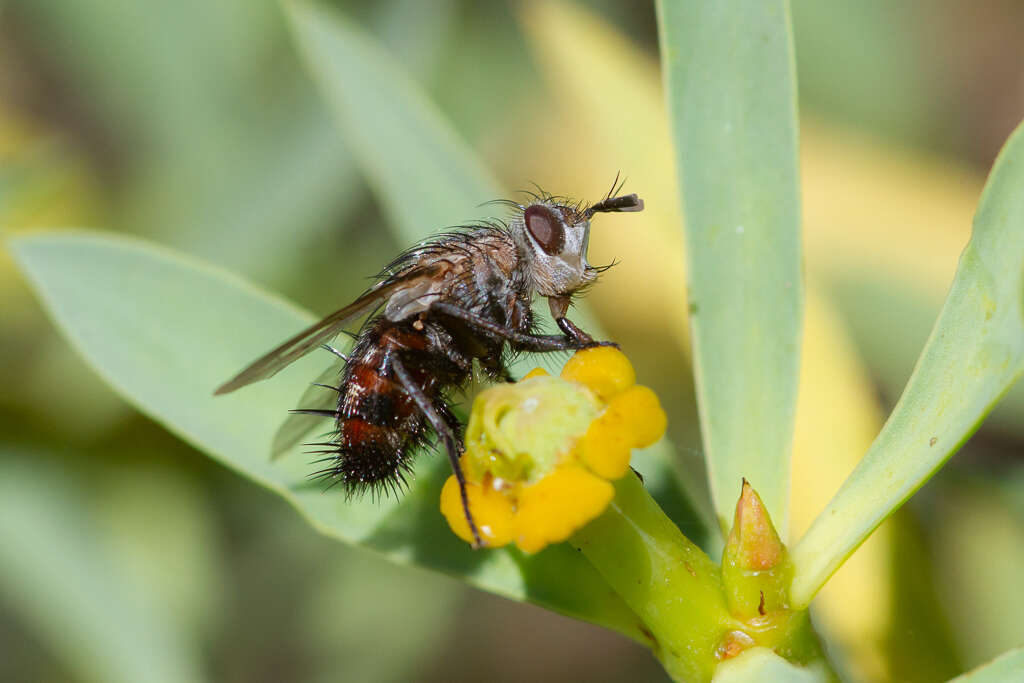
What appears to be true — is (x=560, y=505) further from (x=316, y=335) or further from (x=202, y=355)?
(x=202, y=355)

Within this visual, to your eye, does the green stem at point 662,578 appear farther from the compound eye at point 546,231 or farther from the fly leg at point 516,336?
the compound eye at point 546,231

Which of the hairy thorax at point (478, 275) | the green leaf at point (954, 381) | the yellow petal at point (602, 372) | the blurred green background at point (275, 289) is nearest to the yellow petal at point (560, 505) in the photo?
the yellow petal at point (602, 372)

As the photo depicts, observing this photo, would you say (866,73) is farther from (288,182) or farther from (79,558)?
(79,558)

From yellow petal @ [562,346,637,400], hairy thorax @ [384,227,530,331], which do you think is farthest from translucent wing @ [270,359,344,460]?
yellow petal @ [562,346,637,400]

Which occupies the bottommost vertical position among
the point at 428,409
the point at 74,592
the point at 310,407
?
the point at 74,592

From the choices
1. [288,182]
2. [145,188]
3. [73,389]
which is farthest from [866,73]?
[73,389]

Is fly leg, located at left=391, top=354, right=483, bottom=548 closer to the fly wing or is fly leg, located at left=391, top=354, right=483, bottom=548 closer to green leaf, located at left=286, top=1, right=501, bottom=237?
the fly wing

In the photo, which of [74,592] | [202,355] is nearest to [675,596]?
[202,355]
